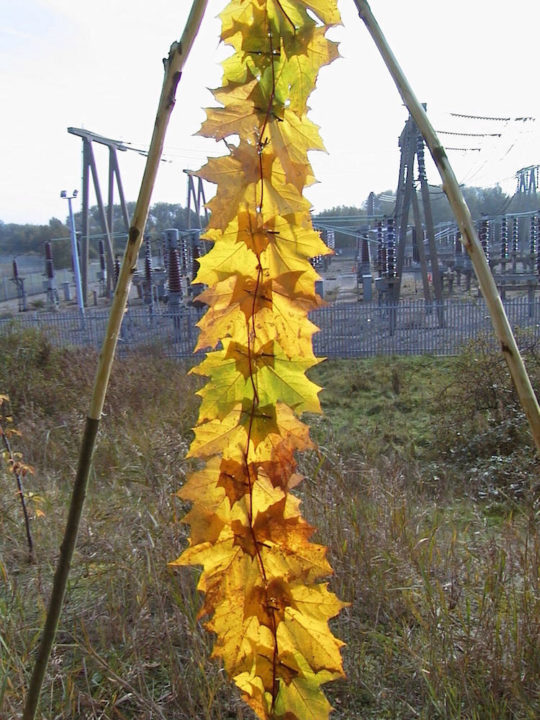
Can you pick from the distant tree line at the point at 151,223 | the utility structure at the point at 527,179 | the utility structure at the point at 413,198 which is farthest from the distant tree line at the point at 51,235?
the utility structure at the point at 413,198

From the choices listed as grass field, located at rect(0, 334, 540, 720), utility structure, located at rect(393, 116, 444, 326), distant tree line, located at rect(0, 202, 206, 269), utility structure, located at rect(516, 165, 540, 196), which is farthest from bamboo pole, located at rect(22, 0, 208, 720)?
distant tree line, located at rect(0, 202, 206, 269)

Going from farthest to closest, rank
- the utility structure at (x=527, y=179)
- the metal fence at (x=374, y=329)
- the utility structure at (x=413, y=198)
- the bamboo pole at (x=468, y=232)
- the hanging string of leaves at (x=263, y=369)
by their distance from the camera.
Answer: the utility structure at (x=527, y=179) < the utility structure at (x=413, y=198) < the metal fence at (x=374, y=329) < the hanging string of leaves at (x=263, y=369) < the bamboo pole at (x=468, y=232)

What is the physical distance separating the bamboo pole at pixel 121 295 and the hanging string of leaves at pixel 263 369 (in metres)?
0.14

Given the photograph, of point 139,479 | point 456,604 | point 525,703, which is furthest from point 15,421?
point 525,703

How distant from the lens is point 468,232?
0.77 meters

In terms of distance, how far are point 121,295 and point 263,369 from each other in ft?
1.07

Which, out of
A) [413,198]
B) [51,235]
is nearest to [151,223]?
[51,235]

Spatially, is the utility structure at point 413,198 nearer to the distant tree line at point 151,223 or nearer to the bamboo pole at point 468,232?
the bamboo pole at point 468,232

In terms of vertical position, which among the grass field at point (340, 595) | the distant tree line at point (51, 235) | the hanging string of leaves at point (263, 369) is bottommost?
the grass field at point (340, 595)

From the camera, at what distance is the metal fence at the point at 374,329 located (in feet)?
34.2

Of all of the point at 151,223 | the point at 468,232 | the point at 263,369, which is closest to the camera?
the point at 468,232

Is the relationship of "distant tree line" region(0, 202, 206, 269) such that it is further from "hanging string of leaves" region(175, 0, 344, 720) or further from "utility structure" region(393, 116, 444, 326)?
"hanging string of leaves" region(175, 0, 344, 720)

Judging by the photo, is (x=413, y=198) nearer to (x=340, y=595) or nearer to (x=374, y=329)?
(x=374, y=329)

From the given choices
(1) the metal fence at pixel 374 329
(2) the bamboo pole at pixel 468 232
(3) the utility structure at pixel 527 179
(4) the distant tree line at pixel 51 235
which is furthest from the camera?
(4) the distant tree line at pixel 51 235
